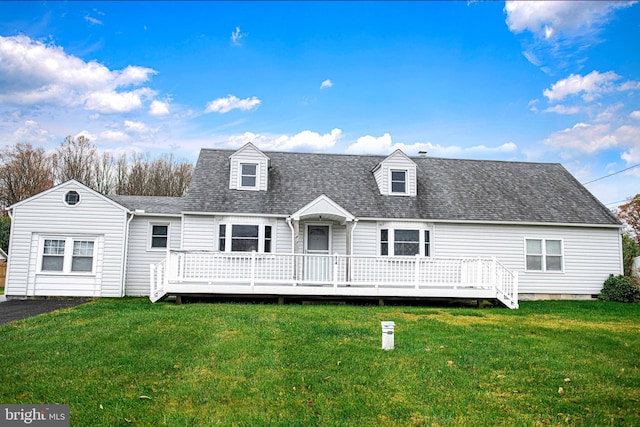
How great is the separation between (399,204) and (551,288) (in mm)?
6630

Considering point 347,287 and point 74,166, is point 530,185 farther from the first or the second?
point 74,166

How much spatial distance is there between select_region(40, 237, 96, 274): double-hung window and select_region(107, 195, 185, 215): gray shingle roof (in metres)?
2.08

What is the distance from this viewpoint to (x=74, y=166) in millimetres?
37625

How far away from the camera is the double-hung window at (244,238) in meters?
16.4

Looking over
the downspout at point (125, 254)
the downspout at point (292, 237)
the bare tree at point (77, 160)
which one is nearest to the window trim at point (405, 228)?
the downspout at point (292, 237)

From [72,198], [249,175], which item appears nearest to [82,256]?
[72,198]

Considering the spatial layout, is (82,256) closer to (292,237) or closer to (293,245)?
(292,237)

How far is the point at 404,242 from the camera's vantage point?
56.5 ft

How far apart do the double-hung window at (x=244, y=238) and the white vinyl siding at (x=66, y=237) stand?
12.4 feet

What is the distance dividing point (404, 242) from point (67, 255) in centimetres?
1225

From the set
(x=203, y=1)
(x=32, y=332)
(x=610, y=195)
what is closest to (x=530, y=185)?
(x=203, y=1)

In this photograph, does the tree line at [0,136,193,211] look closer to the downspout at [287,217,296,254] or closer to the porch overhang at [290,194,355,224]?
the downspout at [287,217,296,254]

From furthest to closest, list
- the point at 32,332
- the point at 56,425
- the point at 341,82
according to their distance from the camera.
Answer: the point at 341,82
the point at 32,332
the point at 56,425

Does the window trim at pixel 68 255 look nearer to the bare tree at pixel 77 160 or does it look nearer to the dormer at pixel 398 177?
the dormer at pixel 398 177
